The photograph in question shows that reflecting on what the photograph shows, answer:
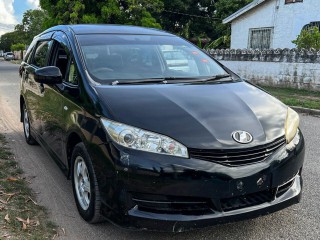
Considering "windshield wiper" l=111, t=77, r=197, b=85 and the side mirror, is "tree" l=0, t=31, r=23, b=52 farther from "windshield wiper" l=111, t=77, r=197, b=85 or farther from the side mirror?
"windshield wiper" l=111, t=77, r=197, b=85

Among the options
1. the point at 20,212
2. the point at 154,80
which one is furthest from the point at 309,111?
the point at 20,212

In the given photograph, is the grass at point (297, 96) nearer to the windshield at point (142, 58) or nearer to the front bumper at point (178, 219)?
the windshield at point (142, 58)

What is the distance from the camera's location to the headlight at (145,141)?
8.85 feet

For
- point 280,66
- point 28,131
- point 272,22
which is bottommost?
point 28,131

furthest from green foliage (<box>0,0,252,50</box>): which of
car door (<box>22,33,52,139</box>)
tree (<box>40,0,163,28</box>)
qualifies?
car door (<box>22,33,52,139</box>)

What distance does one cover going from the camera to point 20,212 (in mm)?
3521

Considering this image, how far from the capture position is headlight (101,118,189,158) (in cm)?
270

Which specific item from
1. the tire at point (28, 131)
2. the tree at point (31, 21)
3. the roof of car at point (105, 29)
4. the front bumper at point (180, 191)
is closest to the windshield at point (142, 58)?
the roof of car at point (105, 29)

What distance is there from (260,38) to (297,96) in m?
8.43

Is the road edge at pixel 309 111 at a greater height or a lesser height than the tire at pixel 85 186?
lesser

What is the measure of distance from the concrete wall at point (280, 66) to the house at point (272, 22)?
4.18 metres

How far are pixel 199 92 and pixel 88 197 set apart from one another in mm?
1340

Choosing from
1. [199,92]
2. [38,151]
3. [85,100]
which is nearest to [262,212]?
[199,92]

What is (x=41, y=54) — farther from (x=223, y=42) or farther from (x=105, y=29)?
(x=223, y=42)
